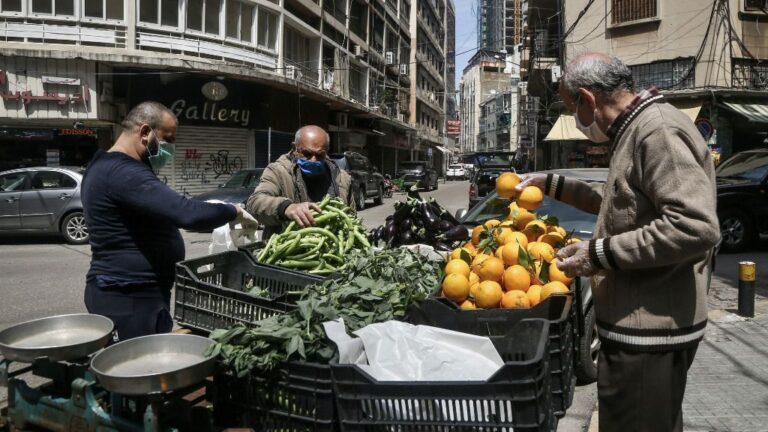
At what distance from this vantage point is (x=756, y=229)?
11.2 metres

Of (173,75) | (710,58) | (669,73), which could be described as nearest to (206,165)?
(173,75)

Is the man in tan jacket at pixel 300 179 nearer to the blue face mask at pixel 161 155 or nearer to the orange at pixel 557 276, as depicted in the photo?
the blue face mask at pixel 161 155

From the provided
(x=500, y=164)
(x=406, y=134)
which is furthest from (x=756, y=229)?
(x=406, y=134)

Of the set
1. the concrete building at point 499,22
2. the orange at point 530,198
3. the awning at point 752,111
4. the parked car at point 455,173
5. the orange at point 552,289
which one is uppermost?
the concrete building at point 499,22

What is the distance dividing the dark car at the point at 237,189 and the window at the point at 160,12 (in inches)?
311

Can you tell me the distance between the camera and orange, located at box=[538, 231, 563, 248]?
2.82 m

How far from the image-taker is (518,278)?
2502mm

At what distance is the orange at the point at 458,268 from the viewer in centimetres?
261

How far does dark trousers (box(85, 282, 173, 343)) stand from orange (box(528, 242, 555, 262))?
1.86 meters

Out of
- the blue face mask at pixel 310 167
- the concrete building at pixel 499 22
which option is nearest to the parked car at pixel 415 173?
the blue face mask at pixel 310 167

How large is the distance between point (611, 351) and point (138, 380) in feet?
5.53

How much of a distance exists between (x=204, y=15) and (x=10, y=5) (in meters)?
5.98

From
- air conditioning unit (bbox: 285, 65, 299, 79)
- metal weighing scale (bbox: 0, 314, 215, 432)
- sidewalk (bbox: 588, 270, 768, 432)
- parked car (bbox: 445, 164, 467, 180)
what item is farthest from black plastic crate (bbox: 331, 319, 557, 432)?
parked car (bbox: 445, 164, 467, 180)

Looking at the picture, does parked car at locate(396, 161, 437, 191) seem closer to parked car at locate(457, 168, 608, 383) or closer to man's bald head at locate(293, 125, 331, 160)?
parked car at locate(457, 168, 608, 383)
